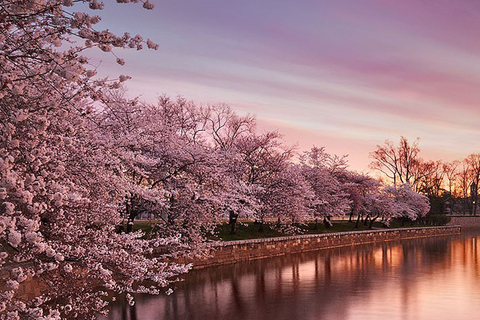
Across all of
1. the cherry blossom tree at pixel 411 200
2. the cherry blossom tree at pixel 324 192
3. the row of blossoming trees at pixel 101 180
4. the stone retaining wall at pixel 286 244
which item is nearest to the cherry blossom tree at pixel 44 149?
the row of blossoming trees at pixel 101 180

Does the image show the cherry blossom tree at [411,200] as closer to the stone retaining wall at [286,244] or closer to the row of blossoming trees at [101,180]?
the row of blossoming trees at [101,180]

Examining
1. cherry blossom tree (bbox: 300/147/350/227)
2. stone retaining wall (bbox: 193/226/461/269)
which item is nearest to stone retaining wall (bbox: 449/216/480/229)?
stone retaining wall (bbox: 193/226/461/269)

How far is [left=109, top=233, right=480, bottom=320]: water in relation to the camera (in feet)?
54.9

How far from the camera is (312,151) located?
163 ft

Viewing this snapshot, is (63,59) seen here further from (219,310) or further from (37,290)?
(219,310)

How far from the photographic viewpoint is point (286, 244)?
113 feet

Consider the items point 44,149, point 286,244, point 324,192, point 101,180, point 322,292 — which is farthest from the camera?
point 324,192

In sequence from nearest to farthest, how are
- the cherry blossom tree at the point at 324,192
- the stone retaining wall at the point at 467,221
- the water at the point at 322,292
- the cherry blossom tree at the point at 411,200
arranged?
the water at the point at 322,292 < the cherry blossom tree at the point at 324,192 < the cherry blossom tree at the point at 411,200 < the stone retaining wall at the point at 467,221

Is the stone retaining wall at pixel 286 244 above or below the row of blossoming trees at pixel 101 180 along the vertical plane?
below

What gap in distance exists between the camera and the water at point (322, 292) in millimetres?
16719

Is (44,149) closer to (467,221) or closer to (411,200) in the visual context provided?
(411,200)

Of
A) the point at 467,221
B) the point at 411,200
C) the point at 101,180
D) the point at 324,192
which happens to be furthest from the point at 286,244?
the point at 467,221

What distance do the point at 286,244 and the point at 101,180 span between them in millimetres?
25940

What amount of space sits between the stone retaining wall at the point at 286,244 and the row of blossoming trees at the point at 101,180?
1.55m
